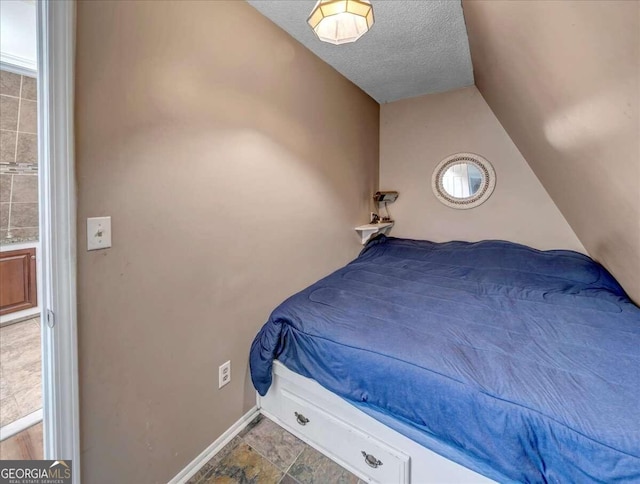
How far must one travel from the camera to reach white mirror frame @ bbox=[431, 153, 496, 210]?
8.58 feet

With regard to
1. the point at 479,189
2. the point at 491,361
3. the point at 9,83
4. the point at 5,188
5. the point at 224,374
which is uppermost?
the point at 9,83

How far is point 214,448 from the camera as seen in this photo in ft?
4.43

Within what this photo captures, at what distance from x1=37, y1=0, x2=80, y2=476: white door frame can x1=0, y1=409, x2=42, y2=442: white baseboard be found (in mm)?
884

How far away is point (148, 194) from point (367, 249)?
209 cm

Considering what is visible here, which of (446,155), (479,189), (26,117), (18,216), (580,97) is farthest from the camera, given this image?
(446,155)

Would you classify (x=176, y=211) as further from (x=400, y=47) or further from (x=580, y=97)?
(x=400, y=47)

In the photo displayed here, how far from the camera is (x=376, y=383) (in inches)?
43.2

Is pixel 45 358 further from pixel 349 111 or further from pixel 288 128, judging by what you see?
pixel 349 111

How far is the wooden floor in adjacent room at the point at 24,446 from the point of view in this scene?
120cm

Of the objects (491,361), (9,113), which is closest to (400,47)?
(491,361)

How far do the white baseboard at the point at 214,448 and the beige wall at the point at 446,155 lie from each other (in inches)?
93.3

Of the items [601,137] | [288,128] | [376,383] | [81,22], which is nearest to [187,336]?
[376,383]

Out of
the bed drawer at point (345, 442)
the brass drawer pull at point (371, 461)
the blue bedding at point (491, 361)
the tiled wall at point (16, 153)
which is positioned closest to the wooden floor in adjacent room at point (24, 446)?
the blue bedding at point (491, 361)

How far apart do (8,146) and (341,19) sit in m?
3.08
